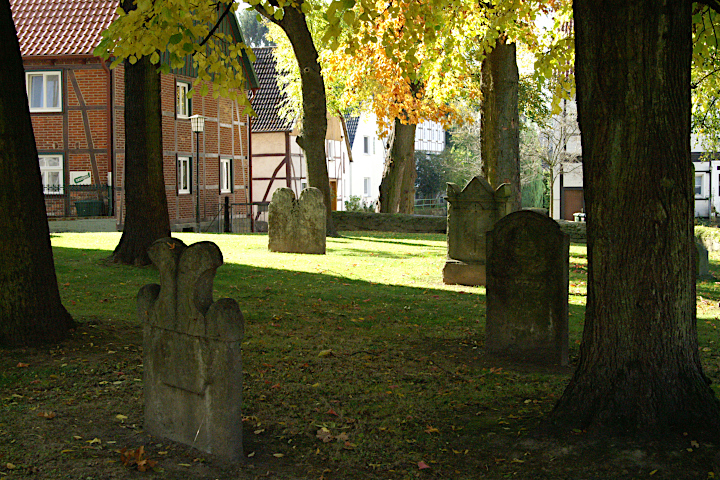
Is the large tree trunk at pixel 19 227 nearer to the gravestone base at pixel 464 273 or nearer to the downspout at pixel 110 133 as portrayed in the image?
the gravestone base at pixel 464 273

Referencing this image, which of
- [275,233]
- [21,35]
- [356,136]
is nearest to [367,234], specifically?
[275,233]

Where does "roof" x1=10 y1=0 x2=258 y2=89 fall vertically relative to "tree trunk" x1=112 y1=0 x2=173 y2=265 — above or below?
above

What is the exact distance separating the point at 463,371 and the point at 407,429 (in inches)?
67.3

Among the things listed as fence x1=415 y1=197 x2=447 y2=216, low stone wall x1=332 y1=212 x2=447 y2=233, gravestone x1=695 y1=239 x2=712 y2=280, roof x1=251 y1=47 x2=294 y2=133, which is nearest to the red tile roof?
low stone wall x1=332 y1=212 x2=447 y2=233

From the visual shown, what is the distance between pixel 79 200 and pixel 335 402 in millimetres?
23387

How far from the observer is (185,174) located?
32.6 metres

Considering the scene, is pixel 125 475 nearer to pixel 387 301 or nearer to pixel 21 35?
pixel 387 301

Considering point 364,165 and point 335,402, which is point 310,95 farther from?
point 364,165

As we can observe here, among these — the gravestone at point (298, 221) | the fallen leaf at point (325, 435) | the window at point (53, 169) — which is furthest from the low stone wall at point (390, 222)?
the fallen leaf at point (325, 435)

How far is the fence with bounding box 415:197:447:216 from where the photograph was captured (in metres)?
57.8

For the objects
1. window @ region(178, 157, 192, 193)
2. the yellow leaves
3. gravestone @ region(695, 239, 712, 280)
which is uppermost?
window @ region(178, 157, 192, 193)

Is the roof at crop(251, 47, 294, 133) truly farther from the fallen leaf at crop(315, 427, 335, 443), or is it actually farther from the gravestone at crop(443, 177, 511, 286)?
the fallen leaf at crop(315, 427, 335, 443)

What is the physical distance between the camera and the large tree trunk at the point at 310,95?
2123 cm

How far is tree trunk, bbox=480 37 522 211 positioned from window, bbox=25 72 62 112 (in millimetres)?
17016
